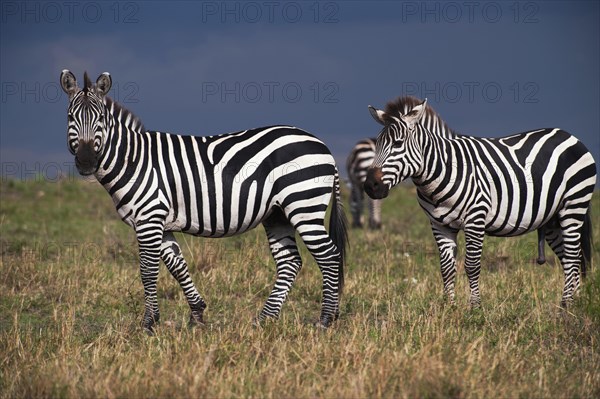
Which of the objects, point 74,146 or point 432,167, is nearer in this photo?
point 74,146

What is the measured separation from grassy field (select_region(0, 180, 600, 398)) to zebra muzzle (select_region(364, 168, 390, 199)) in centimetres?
Result: 116

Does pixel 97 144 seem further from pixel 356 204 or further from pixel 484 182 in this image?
pixel 356 204

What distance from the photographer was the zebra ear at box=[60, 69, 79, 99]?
763 centimetres

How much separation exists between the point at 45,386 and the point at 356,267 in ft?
20.5

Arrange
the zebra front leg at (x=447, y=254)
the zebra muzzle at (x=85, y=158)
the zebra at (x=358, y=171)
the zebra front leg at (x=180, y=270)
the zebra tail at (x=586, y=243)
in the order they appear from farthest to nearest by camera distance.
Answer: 1. the zebra at (x=358, y=171)
2. the zebra tail at (x=586, y=243)
3. the zebra front leg at (x=447, y=254)
4. the zebra front leg at (x=180, y=270)
5. the zebra muzzle at (x=85, y=158)

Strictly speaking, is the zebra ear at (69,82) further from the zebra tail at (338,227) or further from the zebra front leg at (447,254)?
the zebra front leg at (447,254)

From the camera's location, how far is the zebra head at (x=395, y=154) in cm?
768

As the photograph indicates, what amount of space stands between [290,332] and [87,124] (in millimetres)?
2610

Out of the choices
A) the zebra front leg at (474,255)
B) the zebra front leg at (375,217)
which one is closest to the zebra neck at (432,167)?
the zebra front leg at (474,255)

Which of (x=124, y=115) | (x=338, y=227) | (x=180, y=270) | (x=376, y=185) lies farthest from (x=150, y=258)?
(x=376, y=185)

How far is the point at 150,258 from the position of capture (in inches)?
302

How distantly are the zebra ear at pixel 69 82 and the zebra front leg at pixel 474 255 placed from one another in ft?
13.1

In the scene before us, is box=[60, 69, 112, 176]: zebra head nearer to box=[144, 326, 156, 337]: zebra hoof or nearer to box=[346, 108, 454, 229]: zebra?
box=[144, 326, 156, 337]: zebra hoof

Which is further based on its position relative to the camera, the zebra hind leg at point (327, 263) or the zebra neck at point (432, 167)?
the zebra neck at point (432, 167)
